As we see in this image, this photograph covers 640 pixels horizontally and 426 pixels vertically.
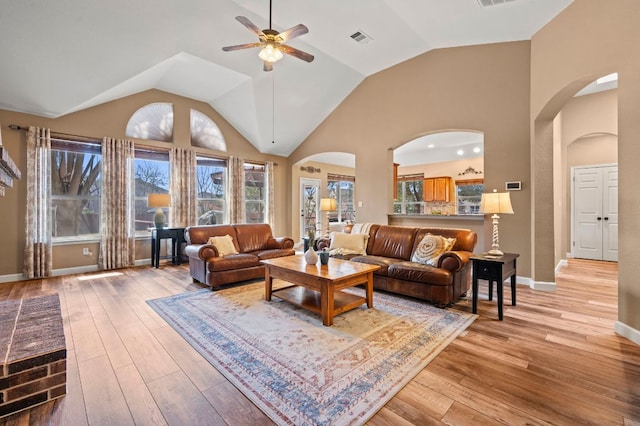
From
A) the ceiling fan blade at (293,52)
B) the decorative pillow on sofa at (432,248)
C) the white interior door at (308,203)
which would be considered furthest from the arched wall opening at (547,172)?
the white interior door at (308,203)

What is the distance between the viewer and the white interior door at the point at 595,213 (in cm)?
623

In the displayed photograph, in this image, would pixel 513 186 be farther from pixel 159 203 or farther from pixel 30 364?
pixel 159 203

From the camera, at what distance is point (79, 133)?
5301mm

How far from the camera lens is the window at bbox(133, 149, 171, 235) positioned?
6.08m

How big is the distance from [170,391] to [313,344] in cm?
112

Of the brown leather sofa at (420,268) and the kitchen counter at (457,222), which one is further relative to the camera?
the kitchen counter at (457,222)

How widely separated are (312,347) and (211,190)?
5.60m

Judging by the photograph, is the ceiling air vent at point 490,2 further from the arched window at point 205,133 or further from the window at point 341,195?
the window at point 341,195

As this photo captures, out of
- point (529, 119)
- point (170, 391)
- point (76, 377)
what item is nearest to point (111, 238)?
point (76, 377)

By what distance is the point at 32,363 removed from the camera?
1.77 metres

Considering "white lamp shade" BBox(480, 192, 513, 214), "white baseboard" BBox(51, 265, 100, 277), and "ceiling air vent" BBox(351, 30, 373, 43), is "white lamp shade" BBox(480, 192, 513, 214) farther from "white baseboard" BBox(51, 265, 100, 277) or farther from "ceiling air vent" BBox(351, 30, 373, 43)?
"white baseboard" BBox(51, 265, 100, 277)

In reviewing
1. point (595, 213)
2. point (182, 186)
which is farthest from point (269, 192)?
point (595, 213)

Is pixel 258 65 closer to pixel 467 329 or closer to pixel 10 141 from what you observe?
pixel 10 141

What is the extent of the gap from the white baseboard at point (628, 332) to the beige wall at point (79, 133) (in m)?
7.27
